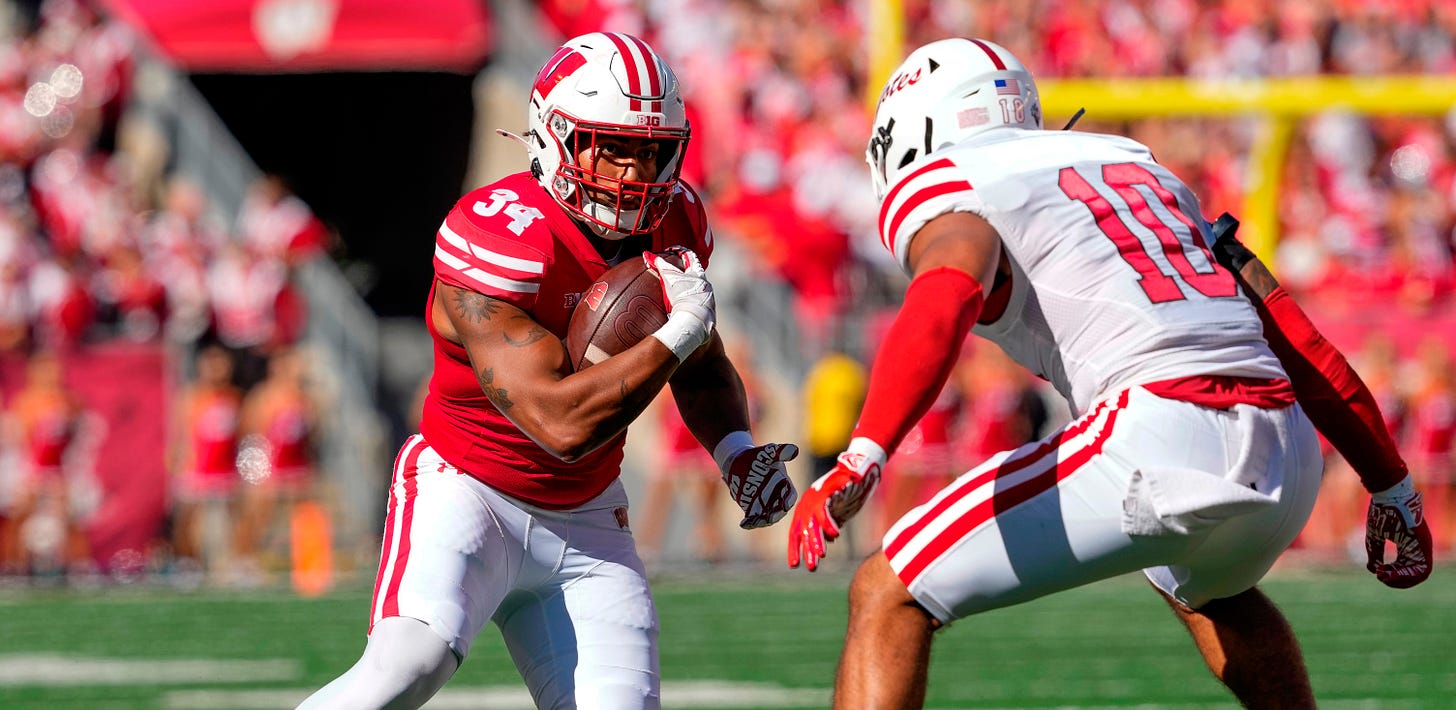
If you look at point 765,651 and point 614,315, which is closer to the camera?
point 614,315

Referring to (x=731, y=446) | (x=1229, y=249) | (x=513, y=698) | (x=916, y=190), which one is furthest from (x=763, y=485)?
(x=513, y=698)

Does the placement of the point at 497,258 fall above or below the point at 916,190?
below

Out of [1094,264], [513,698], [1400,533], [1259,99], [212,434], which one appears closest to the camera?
[1094,264]

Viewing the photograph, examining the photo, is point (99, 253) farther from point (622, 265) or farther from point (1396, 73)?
point (622, 265)

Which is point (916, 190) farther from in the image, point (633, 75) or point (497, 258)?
point (497, 258)

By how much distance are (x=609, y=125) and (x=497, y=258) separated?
36 cm

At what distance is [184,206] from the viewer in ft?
43.6

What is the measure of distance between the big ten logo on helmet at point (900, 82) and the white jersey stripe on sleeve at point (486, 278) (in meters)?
0.78

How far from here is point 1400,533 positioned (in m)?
3.95

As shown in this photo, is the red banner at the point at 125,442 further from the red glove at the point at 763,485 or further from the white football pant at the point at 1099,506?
the white football pant at the point at 1099,506

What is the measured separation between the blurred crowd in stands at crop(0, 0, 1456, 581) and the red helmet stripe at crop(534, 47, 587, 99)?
7978mm

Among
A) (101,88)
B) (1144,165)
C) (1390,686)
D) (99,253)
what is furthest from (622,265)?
(101,88)

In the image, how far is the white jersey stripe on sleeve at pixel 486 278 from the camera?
365 centimetres

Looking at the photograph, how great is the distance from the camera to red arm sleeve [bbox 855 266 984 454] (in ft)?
10.7
